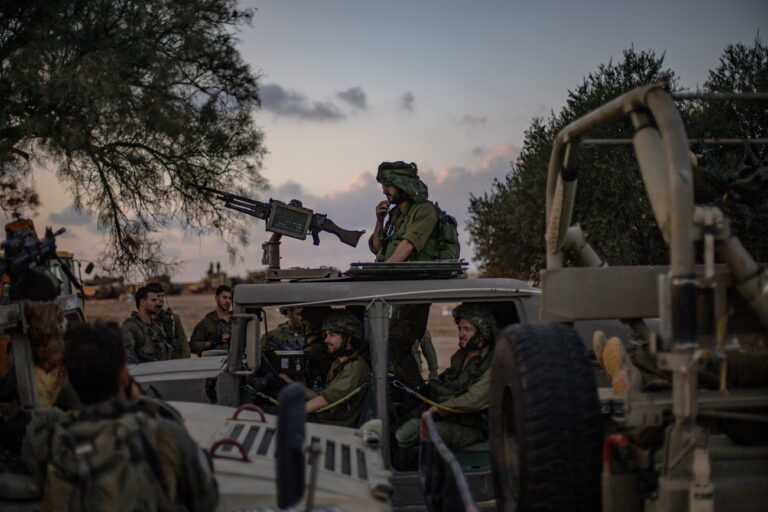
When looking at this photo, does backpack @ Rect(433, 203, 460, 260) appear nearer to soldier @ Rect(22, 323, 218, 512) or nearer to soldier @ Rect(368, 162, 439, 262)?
soldier @ Rect(368, 162, 439, 262)

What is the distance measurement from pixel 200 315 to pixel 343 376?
34.8 m

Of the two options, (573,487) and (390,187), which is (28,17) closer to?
(390,187)

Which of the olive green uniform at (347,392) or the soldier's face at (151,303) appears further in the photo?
the soldier's face at (151,303)

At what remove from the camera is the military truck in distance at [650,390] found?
3076 mm

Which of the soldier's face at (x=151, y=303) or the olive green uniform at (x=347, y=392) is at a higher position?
the soldier's face at (x=151, y=303)

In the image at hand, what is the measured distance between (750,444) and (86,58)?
1080 cm

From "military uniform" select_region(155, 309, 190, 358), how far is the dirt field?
11.8 m

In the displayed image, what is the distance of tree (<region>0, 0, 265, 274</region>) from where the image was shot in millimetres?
12312

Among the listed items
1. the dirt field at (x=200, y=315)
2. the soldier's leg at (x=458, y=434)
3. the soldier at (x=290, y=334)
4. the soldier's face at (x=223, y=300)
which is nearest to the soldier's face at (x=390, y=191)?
the soldier at (x=290, y=334)

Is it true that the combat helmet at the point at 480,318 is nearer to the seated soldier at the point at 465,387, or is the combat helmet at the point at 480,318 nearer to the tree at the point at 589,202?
the seated soldier at the point at 465,387

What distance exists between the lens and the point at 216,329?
32.4ft

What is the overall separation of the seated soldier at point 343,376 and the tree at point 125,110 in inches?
297

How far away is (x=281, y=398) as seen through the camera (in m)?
2.59

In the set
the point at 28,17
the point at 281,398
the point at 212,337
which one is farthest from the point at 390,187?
the point at 28,17
